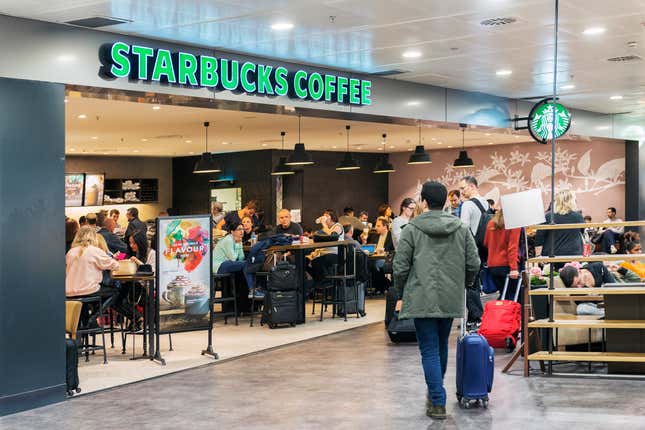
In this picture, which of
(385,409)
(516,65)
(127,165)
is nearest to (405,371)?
(385,409)

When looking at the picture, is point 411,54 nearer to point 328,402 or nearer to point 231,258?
point 231,258

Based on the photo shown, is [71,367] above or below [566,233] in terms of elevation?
below

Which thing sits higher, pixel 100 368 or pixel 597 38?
pixel 597 38

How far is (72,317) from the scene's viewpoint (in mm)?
7418

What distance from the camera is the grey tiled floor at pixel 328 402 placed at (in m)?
5.92

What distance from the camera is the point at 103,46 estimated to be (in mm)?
7621

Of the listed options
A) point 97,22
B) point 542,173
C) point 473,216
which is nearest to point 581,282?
point 473,216

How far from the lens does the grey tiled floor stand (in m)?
5.92

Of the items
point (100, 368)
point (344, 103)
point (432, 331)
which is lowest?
point (100, 368)

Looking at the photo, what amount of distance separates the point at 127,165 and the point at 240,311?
41.3 feet

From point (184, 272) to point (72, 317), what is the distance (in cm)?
128

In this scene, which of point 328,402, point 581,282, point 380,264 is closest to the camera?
point 328,402

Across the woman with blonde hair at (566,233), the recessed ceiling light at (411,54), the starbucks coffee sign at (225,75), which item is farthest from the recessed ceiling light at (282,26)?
the woman with blonde hair at (566,233)

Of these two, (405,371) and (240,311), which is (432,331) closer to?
(405,371)
